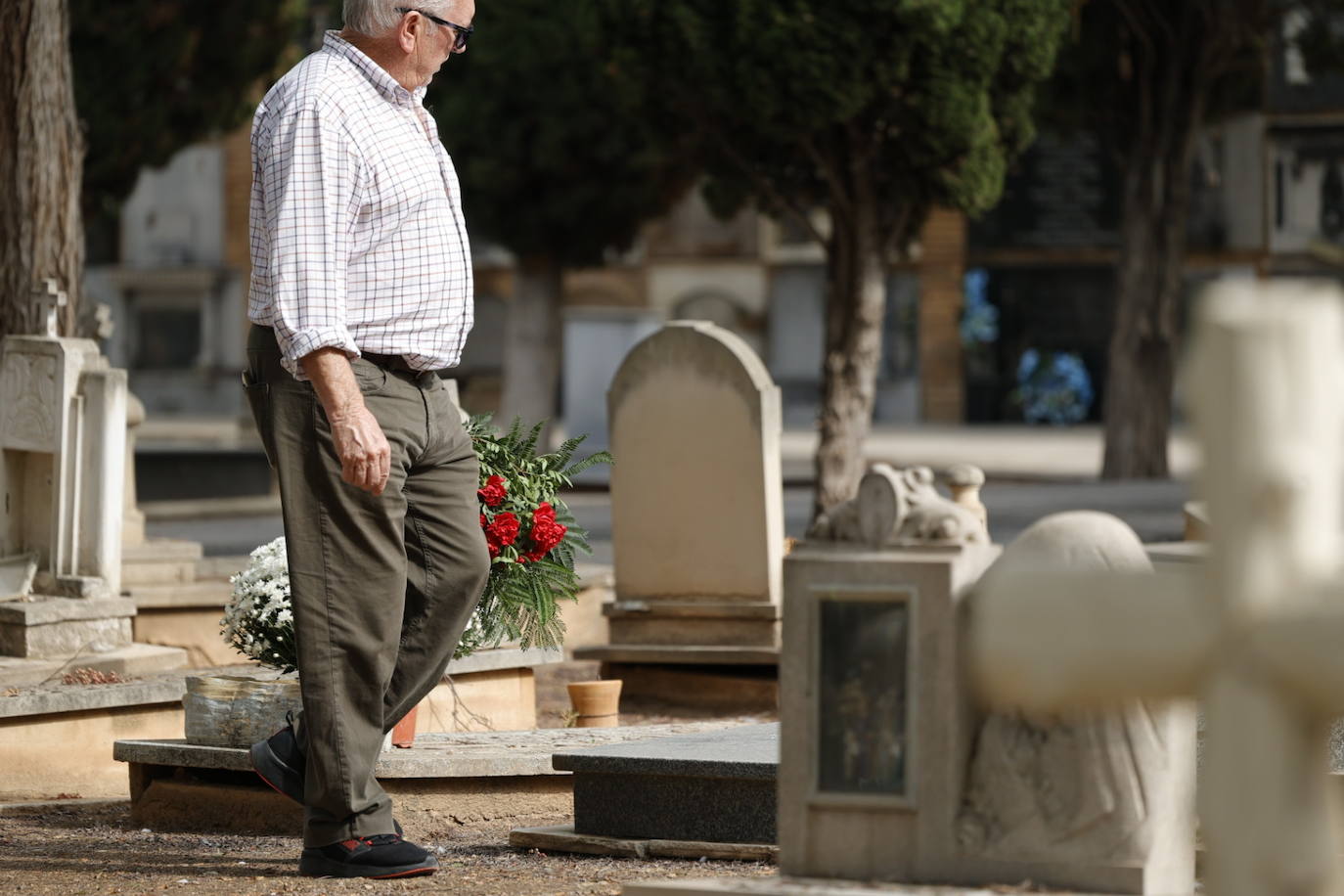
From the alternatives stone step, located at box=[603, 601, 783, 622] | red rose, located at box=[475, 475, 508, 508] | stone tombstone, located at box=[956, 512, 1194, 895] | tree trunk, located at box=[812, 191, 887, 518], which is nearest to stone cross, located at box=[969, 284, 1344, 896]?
stone tombstone, located at box=[956, 512, 1194, 895]

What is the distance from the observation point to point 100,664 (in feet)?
25.2

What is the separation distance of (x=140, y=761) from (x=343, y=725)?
148 centimetres

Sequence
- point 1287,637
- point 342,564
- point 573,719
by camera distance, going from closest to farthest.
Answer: point 1287,637 < point 342,564 < point 573,719

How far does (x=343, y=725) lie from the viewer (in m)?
4.59

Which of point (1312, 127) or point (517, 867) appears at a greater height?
point (1312, 127)

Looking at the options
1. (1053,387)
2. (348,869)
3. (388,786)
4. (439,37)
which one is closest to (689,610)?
(388,786)

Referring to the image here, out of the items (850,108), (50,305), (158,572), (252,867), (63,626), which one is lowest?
(252,867)

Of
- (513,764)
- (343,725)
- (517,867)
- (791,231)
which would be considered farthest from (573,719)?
(791,231)

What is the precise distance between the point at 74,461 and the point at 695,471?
2549 mm

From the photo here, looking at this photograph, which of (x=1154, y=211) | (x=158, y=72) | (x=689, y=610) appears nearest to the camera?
(x=689, y=610)

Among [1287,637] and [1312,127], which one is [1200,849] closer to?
[1287,637]

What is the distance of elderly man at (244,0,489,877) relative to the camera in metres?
4.52

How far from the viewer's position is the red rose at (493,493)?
21.1ft

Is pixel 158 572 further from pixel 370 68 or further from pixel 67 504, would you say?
pixel 370 68
